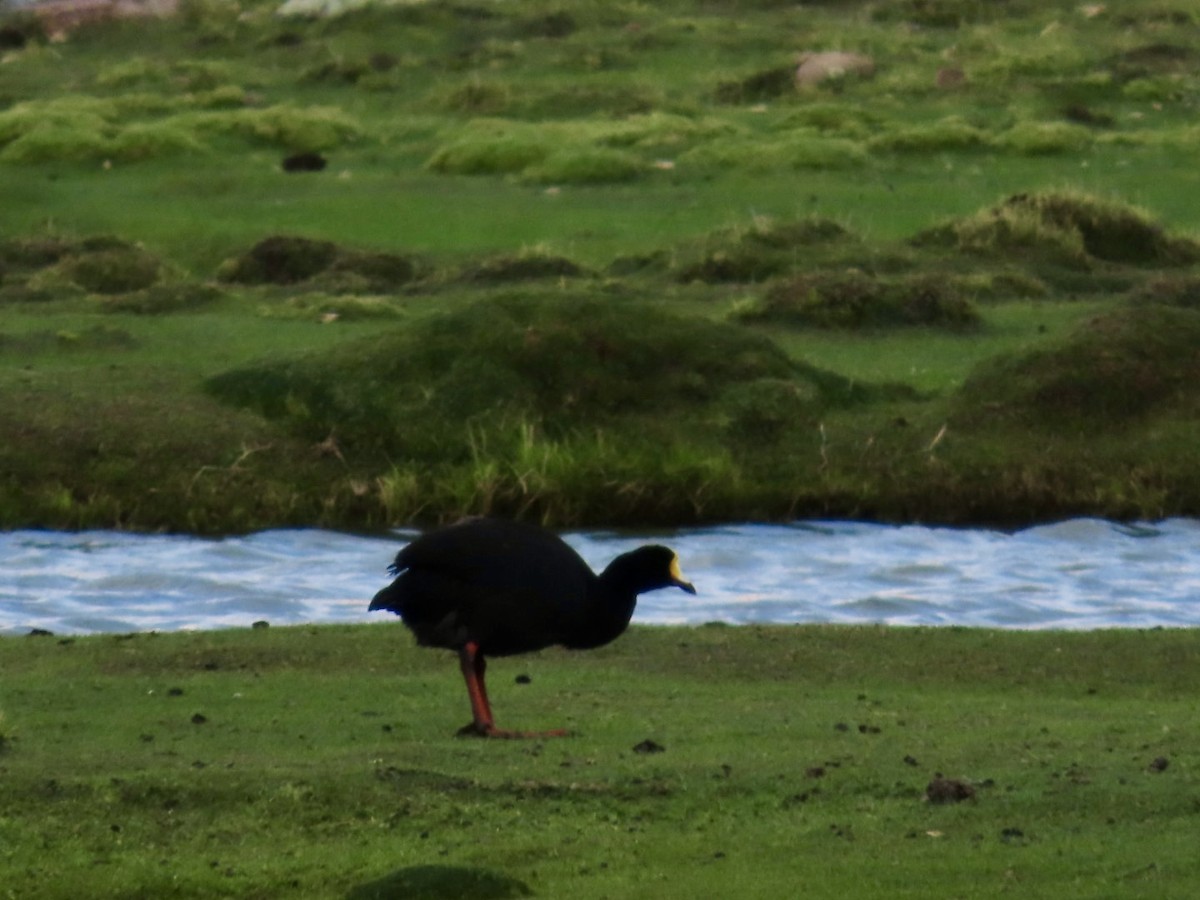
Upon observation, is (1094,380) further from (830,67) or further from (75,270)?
(830,67)

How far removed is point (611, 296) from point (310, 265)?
7152mm

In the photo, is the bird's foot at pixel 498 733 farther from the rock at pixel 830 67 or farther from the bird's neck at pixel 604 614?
the rock at pixel 830 67

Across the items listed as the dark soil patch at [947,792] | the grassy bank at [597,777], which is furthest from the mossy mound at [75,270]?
the dark soil patch at [947,792]

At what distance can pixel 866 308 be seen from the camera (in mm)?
27188

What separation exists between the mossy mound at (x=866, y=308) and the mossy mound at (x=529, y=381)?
240 centimetres

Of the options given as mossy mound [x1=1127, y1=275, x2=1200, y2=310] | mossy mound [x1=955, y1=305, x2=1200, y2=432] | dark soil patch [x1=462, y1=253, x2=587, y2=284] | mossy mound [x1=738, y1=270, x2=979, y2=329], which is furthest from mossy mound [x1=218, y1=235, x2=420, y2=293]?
mossy mound [x1=955, y1=305, x2=1200, y2=432]

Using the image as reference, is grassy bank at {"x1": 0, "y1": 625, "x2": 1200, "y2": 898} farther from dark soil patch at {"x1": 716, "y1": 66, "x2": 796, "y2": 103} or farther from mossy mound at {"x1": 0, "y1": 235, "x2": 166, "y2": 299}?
dark soil patch at {"x1": 716, "y1": 66, "x2": 796, "y2": 103}

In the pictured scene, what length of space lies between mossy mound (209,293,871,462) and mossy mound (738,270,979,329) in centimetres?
240

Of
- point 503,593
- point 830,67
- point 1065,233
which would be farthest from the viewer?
point 830,67

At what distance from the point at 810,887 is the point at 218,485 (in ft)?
45.5

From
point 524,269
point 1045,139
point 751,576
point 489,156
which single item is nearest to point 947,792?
point 751,576

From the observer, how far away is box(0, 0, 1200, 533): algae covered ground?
72.4ft

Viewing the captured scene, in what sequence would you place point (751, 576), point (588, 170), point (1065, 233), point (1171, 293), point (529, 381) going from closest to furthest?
1. point (751, 576)
2. point (529, 381)
3. point (1171, 293)
4. point (1065, 233)
5. point (588, 170)

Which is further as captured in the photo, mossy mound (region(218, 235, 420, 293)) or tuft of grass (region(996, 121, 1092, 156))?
tuft of grass (region(996, 121, 1092, 156))
